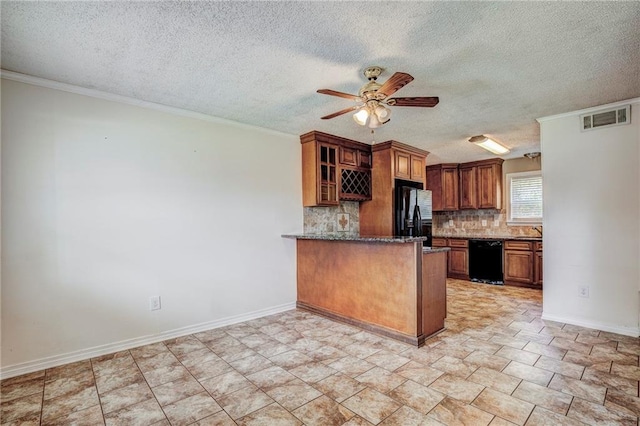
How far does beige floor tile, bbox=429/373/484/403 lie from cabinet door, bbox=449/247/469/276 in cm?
410

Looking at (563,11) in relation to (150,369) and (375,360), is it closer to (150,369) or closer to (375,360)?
(375,360)

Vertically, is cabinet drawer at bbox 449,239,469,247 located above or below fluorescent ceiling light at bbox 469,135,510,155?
below

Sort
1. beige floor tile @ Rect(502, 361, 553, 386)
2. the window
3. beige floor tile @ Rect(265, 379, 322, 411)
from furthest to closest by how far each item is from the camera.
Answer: the window → beige floor tile @ Rect(502, 361, 553, 386) → beige floor tile @ Rect(265, 379, 322, 411)

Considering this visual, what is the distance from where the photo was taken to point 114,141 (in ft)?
9.45

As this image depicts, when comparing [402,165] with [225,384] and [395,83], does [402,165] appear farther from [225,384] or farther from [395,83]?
[225,384]

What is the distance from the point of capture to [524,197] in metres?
5.86

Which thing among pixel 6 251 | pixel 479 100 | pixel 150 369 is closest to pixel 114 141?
pixel 6 251

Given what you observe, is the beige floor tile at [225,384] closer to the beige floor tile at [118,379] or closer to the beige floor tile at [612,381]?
the beige floor tile at [118,379]

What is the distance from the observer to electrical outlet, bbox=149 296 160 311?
120 inches

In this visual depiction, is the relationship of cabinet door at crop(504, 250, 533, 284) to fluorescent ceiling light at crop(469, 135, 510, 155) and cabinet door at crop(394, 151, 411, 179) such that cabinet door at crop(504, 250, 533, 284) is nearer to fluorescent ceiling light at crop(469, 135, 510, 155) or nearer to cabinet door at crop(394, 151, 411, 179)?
fluorescent ceiling light at crop(469, 135, 510, 155)

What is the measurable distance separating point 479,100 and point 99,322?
404 centimetres

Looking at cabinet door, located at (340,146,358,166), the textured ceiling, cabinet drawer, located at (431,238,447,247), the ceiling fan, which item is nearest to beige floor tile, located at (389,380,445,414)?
the ceiling fan

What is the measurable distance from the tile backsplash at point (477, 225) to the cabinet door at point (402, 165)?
2405 millimetres

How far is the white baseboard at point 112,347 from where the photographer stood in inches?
95.0
